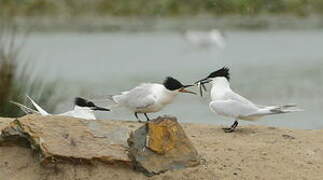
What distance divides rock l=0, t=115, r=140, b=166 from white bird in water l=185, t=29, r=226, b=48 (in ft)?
45.4

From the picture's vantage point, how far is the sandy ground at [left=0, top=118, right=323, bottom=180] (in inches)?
277

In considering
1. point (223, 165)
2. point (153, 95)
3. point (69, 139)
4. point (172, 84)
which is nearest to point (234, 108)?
point (172, 84)

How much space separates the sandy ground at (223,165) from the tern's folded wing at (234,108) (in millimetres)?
360

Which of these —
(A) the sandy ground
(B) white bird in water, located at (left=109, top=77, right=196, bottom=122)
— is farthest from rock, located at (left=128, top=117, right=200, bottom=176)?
(B) white bird in water, located at (left=109, top=77, right=196, bottom=122)

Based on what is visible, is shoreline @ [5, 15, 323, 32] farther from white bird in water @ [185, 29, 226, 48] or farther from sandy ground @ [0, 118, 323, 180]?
sandy ground @ [0, 118, 323, 180]

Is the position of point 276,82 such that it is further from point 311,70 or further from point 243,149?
point 243,149

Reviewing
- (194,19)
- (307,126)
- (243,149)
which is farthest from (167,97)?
(194,19)

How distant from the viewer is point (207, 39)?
2177cm

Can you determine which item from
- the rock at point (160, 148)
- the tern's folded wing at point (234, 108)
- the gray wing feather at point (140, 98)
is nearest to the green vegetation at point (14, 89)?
the gray wing feather at point (140, 98)

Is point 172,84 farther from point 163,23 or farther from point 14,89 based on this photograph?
point 163,23

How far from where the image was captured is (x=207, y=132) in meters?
8.12

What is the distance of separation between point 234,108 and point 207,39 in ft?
45.1

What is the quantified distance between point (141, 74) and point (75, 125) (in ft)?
35.4

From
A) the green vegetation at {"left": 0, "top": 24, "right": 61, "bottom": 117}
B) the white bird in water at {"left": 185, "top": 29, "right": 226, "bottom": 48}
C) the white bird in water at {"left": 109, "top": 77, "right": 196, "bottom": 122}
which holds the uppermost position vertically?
the white bird in water at {"left": 109, "top": 77, "right": 196, "bottom": 122}
